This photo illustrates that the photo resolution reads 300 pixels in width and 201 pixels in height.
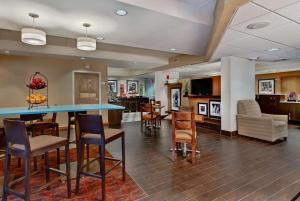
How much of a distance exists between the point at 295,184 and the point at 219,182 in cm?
99

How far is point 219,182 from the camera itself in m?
2.48

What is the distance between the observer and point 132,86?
14344 mm

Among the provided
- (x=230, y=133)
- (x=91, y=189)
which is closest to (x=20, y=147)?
(x=91, y=189)

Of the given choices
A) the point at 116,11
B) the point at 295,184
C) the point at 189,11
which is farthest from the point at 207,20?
the point at 295,184

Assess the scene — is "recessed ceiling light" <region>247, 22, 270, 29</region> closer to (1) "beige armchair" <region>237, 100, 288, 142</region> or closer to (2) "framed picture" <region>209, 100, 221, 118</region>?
(1) "beige armchair" <region>237, 100, 288, 142</region>

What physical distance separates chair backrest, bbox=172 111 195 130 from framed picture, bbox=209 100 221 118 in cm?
313

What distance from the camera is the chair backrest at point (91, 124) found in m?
2.06

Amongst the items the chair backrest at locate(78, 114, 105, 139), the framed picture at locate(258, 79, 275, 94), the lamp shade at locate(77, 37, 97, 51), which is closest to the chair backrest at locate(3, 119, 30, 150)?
the chair backrest at locate(78, 114, 105, 139)

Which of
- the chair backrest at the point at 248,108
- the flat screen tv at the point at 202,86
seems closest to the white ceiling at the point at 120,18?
the chair backrest at the point at 248,108

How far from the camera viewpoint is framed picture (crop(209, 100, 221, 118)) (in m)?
5.92

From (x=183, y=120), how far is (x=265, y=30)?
2000mm

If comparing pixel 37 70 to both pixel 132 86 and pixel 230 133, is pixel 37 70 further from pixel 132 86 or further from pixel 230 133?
pixel 132 86

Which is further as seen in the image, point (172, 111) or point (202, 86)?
point (202, 86)

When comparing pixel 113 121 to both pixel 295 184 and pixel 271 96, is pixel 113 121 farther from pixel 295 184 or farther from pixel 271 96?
pixel 271 96
